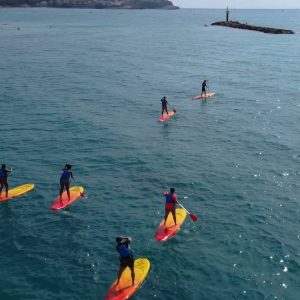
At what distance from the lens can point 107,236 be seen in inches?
974

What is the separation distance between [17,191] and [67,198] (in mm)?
3917

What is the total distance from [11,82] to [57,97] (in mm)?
13607

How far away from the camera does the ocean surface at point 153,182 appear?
21391mm

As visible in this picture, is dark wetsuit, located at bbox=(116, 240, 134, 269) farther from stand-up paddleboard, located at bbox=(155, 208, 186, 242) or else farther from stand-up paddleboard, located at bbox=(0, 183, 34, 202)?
stand-up paddleboard, located at bbox=(0, 183, 34, 202)

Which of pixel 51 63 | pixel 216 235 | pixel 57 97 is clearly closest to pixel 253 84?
pixel 57 97

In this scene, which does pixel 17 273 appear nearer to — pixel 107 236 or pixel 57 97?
pixel 107 236

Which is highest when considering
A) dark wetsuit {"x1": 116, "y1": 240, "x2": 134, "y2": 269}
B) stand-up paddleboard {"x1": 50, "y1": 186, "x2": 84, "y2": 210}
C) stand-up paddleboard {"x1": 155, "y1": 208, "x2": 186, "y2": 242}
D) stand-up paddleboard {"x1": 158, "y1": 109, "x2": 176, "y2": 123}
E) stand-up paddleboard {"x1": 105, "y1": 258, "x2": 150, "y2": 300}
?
stand-up paddleboard {"x1": 158, "y1": 109, "x2": 176, "y2": 123}

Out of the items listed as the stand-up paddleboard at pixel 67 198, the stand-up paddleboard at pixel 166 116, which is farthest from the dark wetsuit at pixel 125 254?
the stand-up paddleboard at pixel 166 116

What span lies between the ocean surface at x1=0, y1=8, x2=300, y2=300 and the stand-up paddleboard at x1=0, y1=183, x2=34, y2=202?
2.09ft

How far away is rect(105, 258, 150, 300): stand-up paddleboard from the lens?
19663mm

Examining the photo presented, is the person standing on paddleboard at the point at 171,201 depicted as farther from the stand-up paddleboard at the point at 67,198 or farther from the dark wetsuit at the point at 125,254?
the stand-up paddleboard at the point at 67,198

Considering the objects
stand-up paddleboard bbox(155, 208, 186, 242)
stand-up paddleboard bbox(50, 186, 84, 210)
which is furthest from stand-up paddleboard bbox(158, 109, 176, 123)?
stand-up paddleboard bbox(155, 208, 186, 242)

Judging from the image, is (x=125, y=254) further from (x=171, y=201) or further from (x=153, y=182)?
(x=153, y=182)

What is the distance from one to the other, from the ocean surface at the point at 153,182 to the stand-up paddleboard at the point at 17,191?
0.64m
